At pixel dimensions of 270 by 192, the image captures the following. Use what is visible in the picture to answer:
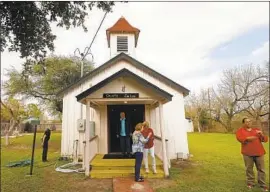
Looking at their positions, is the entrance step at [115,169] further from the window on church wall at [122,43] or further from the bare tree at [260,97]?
the bare tree at [260,97]

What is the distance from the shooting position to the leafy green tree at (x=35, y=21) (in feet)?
20.6

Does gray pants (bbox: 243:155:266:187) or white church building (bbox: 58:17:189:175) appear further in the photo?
white church building (bbox: 58:17:189:175)

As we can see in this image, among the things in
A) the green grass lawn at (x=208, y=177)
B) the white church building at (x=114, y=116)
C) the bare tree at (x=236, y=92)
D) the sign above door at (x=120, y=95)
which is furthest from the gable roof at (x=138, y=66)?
the bare tree at (x=236, y=92)

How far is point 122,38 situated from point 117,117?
649 cm

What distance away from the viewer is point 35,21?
6.59 m

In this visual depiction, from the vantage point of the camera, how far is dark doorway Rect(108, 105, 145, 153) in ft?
35.6

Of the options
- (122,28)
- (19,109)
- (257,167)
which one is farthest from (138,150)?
(19,109)

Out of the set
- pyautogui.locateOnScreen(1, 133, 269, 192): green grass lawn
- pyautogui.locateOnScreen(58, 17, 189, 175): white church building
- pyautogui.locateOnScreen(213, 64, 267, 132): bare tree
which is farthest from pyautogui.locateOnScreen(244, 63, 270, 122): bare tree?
pyautogui.locateOnScreen(1, 133, 269, 192): green grass lawn

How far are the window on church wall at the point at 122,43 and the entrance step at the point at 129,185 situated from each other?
954cm

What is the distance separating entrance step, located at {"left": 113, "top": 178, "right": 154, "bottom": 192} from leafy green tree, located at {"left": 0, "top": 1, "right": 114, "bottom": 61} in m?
4.89

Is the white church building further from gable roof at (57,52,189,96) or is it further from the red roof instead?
the red roof

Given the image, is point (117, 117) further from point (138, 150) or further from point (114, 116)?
point (138, 150)

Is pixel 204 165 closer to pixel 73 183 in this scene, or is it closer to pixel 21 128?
pixel 73 183

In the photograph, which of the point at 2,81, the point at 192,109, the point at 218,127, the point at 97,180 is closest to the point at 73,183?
the point at 97,180
